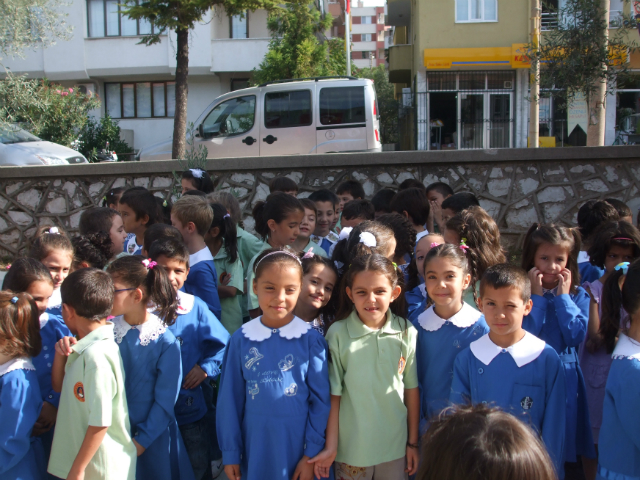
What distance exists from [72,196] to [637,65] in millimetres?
16751

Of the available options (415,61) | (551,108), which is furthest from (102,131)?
(551,108)

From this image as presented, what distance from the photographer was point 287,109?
9.59 meters

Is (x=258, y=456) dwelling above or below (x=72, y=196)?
below

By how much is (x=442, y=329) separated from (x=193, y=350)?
124cm

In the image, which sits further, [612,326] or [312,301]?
[312,301]

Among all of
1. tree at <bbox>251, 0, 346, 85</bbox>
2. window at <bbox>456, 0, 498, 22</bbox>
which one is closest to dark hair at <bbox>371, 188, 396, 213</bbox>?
tree at <bbox>251, 0, 346, 85</bbox>

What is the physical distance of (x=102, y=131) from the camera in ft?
61.9

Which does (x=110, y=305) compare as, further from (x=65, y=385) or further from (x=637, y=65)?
(x=637, y=65)

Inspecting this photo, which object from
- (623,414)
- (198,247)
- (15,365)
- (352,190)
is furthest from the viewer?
(352,190)

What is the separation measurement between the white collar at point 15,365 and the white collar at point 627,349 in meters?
2.41

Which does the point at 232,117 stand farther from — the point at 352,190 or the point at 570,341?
the point at 570,341

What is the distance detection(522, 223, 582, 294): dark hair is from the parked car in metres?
9.83

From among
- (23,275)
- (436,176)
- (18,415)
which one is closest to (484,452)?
(18,415)

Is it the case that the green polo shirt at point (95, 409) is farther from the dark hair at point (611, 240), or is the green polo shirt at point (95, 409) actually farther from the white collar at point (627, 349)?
the dark hair at point (611, 240)
